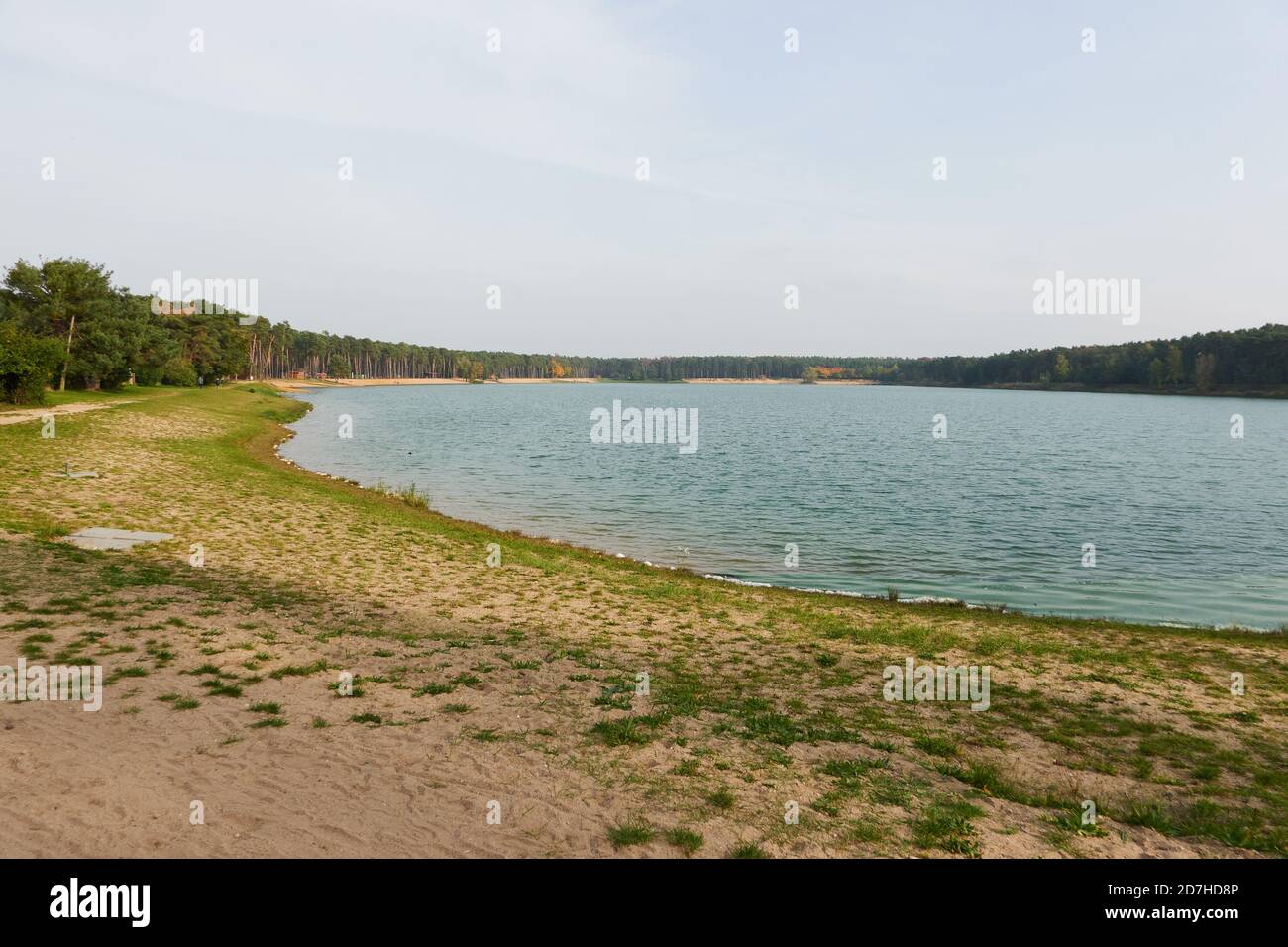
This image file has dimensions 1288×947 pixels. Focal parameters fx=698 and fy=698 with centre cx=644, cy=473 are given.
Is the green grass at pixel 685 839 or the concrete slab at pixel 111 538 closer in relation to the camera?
the green grass at pixel 685 839

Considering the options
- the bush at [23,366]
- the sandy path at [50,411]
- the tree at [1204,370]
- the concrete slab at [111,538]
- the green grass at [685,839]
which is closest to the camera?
the green grass at [685,839]

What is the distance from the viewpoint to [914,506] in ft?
120

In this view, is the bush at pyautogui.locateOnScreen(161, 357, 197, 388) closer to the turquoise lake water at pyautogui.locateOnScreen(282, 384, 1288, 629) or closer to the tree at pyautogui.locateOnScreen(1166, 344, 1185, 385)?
the turquoise lake water at pyautogui.locateOnScreen(282, 384, 1288, 629)

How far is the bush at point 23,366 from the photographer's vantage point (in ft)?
144

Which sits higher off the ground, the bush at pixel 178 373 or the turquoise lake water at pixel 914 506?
the bush at pixel 178 373

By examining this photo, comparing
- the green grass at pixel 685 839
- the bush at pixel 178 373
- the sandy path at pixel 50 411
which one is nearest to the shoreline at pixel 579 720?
the green grass at pixel 685 839

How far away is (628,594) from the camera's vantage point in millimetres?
18078

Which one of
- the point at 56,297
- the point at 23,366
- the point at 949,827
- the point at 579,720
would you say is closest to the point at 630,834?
the point at 579,720

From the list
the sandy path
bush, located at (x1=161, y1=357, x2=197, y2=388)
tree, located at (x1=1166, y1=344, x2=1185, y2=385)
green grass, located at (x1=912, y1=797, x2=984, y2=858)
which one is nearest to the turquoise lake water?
the sandy path

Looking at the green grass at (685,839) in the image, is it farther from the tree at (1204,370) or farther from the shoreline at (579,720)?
the tree at (1204,370)

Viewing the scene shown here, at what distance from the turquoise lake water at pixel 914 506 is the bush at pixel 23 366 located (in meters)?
15.1

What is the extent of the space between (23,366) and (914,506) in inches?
2159
